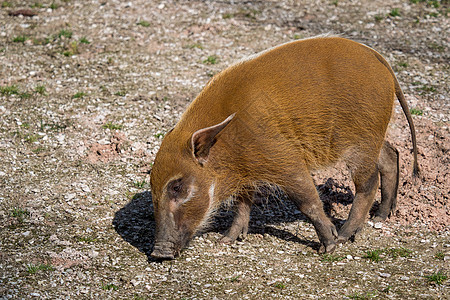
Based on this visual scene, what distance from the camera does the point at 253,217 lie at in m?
6.32

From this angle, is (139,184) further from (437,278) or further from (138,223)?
(437,278)

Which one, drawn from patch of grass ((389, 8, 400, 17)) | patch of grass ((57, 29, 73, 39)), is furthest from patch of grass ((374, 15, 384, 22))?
patch of grass ((57, 29, 73, 39))

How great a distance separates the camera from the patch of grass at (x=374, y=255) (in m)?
5.29

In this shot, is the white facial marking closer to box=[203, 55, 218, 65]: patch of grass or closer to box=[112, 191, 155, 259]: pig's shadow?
box=[112, 191, 155, 259]: pig's shadow

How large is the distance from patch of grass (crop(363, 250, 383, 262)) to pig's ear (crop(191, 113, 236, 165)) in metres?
1.93

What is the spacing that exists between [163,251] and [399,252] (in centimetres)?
240

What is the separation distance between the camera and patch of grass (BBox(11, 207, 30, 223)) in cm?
569

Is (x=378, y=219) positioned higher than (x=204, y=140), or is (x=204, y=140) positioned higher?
(x=204, y=140)

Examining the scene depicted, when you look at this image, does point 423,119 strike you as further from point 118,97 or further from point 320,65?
point 118,97

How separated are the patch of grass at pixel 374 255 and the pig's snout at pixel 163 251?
1.98m

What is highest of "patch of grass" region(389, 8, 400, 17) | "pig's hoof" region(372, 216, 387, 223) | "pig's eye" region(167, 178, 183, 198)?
"pig's eye" region(167, 178, 183, 198)

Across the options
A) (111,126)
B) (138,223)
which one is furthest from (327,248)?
(111,126)

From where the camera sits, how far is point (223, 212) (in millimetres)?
6453

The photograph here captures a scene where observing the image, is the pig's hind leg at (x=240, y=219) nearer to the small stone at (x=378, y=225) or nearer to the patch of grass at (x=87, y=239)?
the patch of grass at (x=87, y=239)
